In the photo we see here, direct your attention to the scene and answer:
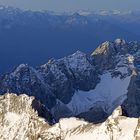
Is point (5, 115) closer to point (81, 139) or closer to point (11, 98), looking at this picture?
point (11, 98)

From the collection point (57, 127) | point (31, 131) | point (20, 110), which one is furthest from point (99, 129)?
point (20, 110)

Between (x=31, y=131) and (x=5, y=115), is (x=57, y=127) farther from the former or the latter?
(x=5, y=115)

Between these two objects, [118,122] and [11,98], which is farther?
[11,98]

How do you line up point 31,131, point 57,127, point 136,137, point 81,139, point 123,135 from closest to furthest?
point 136,137 → point 123,135 → point 81,139 → point 57,127 → point 31,131

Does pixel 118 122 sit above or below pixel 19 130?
above

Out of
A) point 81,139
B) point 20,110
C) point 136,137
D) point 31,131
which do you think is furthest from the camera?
point 20,110

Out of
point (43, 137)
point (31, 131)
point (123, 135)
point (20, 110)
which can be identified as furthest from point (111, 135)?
point (20, 110)
